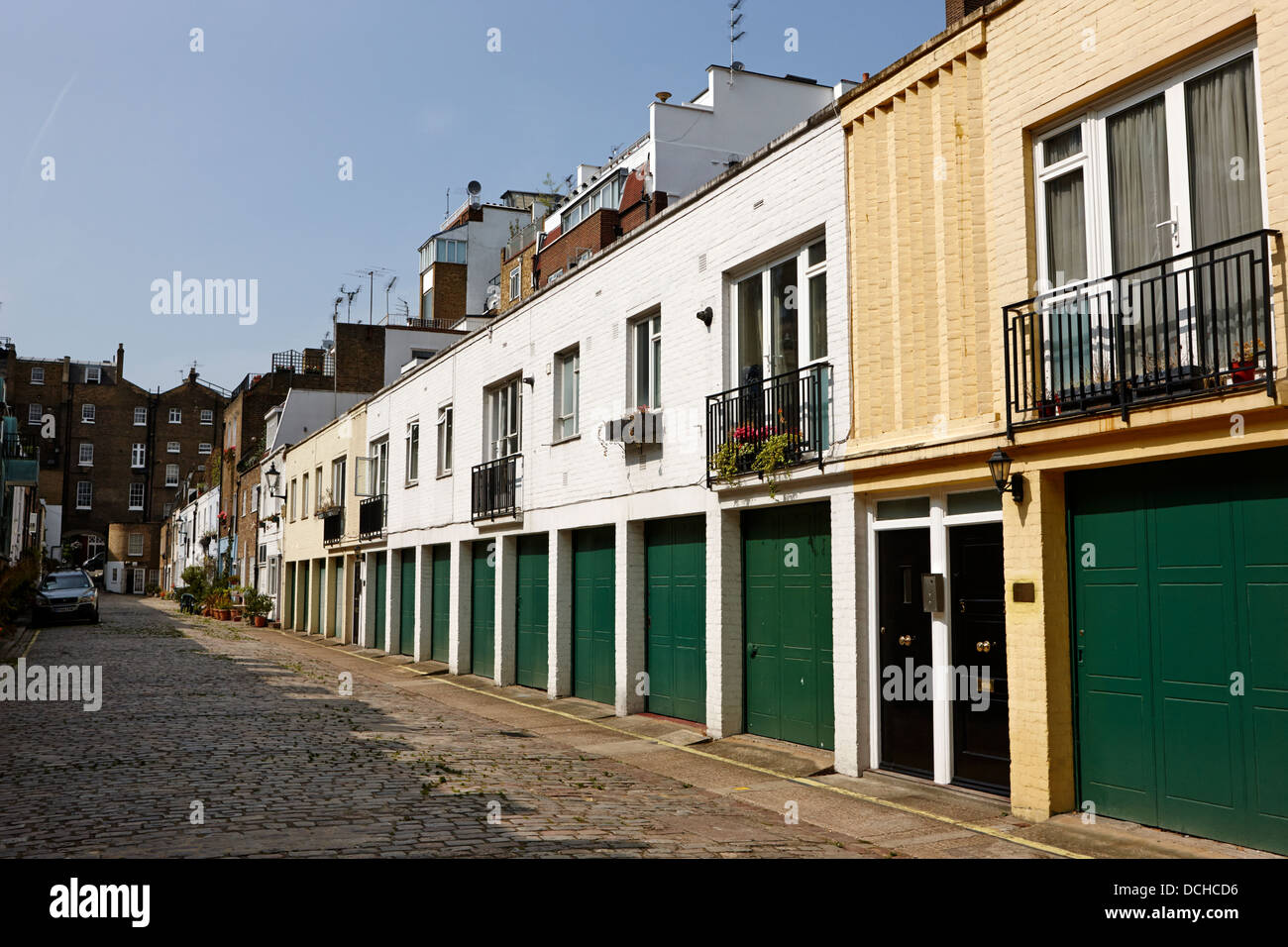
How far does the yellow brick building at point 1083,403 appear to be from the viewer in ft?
24.1

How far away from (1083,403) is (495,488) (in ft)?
43.3

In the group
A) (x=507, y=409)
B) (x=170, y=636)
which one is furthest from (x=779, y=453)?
(x=170, y=636)

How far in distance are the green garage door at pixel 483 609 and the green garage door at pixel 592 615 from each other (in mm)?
3561

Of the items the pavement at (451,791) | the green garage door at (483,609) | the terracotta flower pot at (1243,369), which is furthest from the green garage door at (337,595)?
the terracotta flower pot at (1243,369)

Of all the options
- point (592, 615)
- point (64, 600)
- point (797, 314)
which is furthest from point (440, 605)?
point (64, 600)

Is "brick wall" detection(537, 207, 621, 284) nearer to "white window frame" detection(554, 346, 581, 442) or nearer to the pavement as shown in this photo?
"white window frame" detection(554, 346, 581, 442)

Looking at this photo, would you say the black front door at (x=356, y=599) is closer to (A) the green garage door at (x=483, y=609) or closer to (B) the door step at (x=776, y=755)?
(A) the green garage door at (x=483, y=609)

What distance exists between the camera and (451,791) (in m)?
9.52

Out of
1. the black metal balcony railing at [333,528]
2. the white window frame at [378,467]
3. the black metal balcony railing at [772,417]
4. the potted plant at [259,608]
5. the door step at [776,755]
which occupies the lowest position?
the door step at [776,755]

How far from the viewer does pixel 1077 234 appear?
349 inches

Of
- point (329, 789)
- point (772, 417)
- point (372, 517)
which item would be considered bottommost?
point (329, 789)

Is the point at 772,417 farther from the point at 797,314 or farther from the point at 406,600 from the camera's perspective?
the point at 406,600
